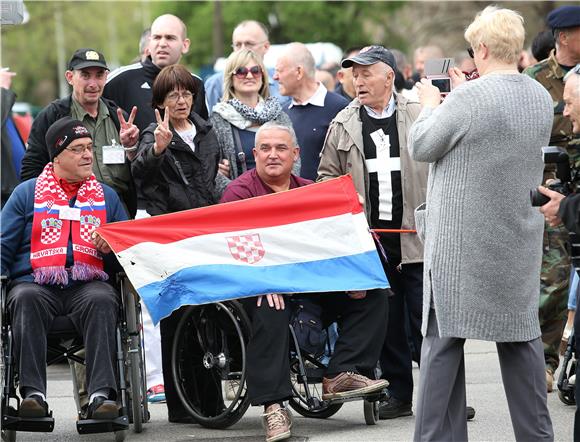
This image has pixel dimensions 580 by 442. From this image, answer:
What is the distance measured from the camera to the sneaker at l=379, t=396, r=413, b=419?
8273 millimetres

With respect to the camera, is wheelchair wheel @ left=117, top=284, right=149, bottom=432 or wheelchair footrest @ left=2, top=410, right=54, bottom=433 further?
wheelchair wheel @ left=117, top=284, right=149, bottom=432

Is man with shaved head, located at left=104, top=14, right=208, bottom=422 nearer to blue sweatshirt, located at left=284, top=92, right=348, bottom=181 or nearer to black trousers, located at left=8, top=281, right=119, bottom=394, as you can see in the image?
Answer: blue sweatshirt, located at left=284, top=92, right=348, bottom=181

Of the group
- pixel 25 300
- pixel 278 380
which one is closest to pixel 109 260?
pixel 25 300

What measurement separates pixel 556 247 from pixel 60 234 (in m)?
3.34

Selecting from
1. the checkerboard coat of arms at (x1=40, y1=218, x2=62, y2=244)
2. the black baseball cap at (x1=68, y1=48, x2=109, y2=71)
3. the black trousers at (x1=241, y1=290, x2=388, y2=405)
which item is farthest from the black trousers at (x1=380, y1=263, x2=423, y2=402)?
the black baseball cap at (x1=68, y1=48, x2=109, y2=71)

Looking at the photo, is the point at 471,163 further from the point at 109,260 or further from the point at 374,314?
the point at 109,260

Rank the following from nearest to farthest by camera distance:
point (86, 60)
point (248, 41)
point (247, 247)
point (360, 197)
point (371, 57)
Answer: point (247, 247), point (360, 197), point (371, 57), point (86, 60), point (248, 41)

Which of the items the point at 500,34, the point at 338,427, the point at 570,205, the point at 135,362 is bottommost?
the point at 338,427

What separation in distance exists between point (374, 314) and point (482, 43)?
7.50ft

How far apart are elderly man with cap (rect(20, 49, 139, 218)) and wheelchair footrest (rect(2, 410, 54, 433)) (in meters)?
1.88

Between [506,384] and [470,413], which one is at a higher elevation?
[506,384]

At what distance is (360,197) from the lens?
7.87 metres

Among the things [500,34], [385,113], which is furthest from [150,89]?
[500,34]

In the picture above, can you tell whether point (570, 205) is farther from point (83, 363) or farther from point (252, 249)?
point (83, 363)
